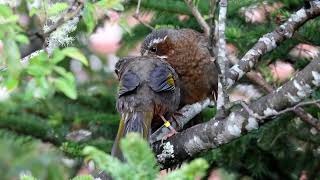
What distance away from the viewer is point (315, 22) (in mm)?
4164

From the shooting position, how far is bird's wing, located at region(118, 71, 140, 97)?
3967mm

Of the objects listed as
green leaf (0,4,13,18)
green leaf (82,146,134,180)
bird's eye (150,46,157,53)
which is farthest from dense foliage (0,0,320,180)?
green leaf (82,146,134,180)

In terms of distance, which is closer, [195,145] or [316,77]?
[316,77]

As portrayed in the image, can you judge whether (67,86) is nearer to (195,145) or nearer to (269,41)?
(195,145)

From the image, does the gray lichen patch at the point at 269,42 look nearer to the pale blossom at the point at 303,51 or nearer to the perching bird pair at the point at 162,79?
the perching bird pair at the point at 162,79

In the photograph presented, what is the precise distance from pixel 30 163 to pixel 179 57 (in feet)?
4.93

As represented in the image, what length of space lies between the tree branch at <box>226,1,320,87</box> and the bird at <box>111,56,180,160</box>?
0.47 m

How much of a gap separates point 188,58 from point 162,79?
42 cm

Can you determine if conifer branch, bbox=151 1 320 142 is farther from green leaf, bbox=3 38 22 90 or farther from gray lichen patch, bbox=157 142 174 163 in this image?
green leaf, bbox=3 38 22 90

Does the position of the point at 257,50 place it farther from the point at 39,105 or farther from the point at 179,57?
the point at 39,105

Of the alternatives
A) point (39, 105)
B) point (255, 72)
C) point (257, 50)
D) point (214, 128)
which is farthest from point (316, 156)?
point (39, 105)

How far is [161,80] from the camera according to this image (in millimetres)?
4055

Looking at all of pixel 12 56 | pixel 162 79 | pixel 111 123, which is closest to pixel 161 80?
pixel 162 79

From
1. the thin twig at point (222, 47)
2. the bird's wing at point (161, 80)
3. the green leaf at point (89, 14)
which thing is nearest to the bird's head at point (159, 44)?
the bird's wing at point (161, 80)
